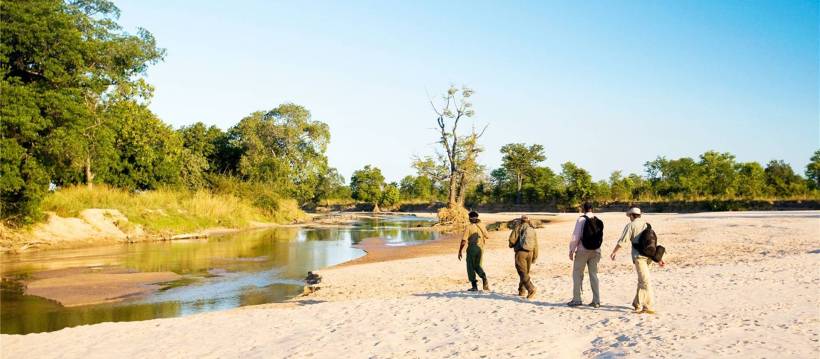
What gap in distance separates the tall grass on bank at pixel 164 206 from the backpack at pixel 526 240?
27.9m

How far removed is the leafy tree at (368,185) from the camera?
10212cm

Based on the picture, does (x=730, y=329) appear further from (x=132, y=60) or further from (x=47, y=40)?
(x=132, y=60)

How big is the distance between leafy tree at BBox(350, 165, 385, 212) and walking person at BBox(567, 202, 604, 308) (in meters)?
90.1

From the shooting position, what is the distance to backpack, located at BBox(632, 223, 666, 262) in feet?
30.3

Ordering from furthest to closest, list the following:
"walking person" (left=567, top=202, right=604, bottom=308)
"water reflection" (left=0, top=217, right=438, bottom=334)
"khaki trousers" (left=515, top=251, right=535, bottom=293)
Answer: "water reflection" (left=0, top=217, right=438, bottom=334) < "khaki trousers" (left=515, top=251, right=535, bottom=293) < "walking person" (left=567, top=202, right=604, bottom=308)

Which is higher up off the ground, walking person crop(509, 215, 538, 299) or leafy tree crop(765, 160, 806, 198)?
leafy tree crop(765, 160, 806, 198)

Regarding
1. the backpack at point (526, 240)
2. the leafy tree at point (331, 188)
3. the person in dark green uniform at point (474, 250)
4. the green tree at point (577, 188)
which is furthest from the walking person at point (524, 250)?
the leafy tree at point (331, 188)

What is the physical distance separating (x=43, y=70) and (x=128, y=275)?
49.9ft

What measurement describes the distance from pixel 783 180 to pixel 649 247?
2418 inches

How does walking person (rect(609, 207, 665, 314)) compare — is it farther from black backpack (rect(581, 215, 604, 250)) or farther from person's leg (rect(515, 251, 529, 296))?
person's leg (rect(515, 251, 529, 296))

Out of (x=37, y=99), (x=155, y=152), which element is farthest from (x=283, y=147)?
(x=37, y=99)

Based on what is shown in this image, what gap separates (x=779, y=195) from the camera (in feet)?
169

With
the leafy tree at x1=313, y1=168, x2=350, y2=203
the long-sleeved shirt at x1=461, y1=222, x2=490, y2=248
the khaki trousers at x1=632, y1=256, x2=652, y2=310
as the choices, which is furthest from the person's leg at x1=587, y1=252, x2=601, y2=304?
the leafy tree at x1=313, y1=168, x2=350, y2=203

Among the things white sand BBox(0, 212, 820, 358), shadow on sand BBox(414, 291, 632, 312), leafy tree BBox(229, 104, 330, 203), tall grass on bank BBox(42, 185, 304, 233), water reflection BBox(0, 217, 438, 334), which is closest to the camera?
white sand BBox(0, 212, 820, 358)
